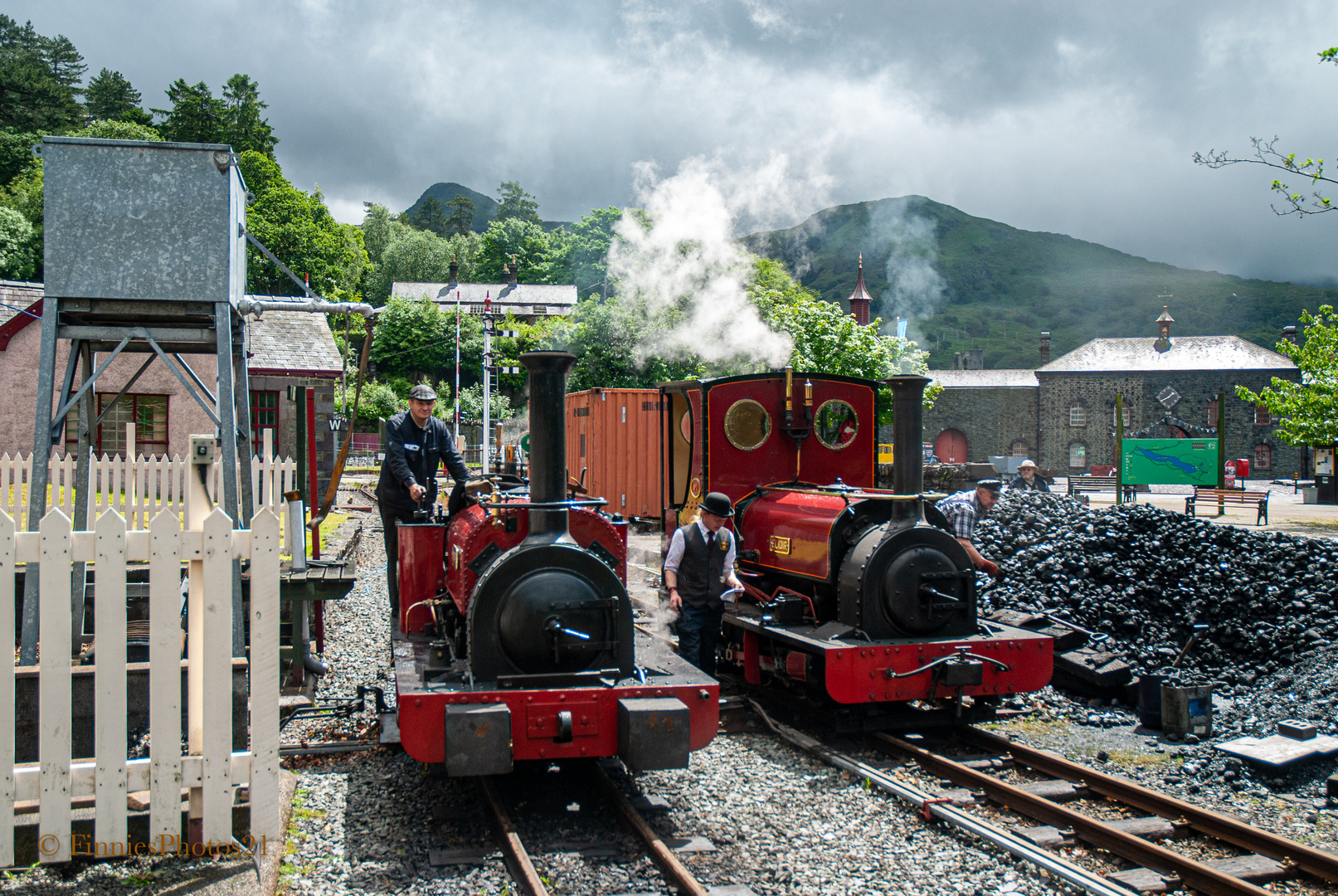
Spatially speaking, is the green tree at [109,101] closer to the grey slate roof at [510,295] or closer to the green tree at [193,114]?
the green tree at [193,114]

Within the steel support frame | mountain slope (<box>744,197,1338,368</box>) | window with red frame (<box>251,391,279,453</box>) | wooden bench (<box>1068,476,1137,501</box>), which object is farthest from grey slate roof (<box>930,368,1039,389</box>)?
mountain slope (<box>744,197,1338,368</box>)

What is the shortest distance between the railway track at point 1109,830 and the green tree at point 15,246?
43.2 meters

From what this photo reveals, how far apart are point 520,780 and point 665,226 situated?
58.3 feet

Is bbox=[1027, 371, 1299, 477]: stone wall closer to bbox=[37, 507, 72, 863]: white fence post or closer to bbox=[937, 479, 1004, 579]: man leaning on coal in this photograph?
bbox=[937, 479, 1004, 579]: man leaning on coal

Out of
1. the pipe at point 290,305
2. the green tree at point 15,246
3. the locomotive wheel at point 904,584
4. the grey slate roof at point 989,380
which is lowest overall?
the locomotive wheel at point 904,584

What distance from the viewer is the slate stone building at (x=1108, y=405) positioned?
46844 mm

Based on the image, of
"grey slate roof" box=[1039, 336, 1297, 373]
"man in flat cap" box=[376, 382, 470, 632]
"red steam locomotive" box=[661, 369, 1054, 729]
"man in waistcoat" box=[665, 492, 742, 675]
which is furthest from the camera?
"grey slate roof" box=[1039, 336, 1297, 373]

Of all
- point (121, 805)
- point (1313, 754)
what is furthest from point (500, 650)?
point (1313, 754)

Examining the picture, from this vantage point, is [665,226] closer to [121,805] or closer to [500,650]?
[500,650]

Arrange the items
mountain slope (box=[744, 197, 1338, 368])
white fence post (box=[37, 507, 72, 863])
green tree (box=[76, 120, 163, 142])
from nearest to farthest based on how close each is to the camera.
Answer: white fence post (box=[37, 507, 72, 863]), green tree (box=[76, 120, 163, 142]), mountain slope (box=[744, 197, 1338, 368])

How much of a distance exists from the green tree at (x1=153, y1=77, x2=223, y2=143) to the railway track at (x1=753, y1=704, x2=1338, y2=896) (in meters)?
64.1

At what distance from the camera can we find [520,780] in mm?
5219

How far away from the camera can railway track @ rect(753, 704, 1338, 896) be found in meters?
4.05

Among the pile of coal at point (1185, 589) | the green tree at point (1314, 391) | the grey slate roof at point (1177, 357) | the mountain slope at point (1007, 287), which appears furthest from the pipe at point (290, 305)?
the mountain slope at point (1007, 287)
